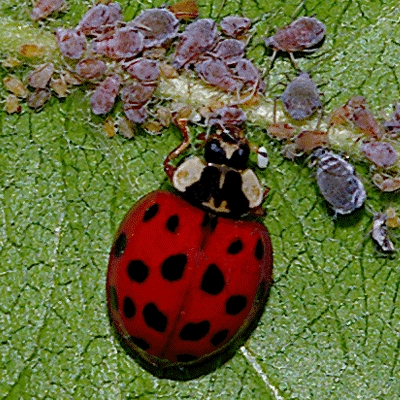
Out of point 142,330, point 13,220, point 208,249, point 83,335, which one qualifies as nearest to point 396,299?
point 208,249

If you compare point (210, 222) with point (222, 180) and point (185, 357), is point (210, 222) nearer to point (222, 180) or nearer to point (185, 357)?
point (222, 180)

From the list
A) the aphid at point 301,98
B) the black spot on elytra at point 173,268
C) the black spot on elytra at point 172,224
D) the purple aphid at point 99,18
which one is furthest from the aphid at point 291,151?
the purple aphid at point 99,18

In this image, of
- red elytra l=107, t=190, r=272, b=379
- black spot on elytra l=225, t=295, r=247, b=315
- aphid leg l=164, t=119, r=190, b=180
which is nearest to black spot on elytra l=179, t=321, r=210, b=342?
red elytra l=107, t=190, r=272, b=379

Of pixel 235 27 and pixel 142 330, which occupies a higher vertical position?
pixel 235 27

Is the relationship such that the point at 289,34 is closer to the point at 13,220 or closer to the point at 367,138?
the point at 367,138

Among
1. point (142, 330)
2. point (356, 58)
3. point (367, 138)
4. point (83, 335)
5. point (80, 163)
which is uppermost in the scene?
point (356, 58)

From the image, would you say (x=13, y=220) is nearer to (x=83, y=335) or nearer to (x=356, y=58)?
(x=83, y=335)

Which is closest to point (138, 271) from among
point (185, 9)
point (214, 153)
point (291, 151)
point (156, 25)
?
point (214, 153)

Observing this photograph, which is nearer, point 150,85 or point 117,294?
point 117,294
